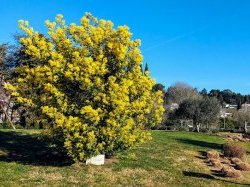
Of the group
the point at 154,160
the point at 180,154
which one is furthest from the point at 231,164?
the point at 154,160

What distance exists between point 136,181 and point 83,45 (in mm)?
8459

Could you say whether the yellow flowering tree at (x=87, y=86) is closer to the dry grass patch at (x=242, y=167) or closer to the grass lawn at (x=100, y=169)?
the grass lawn at (x=100, y=169)

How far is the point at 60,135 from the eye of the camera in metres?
24.8

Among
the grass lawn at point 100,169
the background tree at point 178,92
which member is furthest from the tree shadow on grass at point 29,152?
the background tree at point 178,92

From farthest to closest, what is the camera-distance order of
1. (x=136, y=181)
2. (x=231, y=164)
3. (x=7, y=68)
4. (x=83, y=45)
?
1. (x=7, y=68)
2. (x=231, y=164)
3. (x=83, y=45)
4. (x=136, y=181)

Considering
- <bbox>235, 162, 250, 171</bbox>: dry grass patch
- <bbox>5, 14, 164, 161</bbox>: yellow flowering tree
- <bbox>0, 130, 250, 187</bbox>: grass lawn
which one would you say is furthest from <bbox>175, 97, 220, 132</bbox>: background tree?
<bbox>5, 14, 164, 161</bbox>: yellow flowering tree

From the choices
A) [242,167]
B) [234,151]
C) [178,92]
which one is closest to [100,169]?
[242,167]

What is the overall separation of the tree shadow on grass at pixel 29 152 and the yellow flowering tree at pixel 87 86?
2.10 metres

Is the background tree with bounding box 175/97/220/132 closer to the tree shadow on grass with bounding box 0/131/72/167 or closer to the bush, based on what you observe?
the bush

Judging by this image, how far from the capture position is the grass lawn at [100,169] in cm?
2277

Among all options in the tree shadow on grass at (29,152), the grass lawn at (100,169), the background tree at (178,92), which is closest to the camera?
the grass lawn at (100,169)

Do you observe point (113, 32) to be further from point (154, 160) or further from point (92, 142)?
point (154, 160)

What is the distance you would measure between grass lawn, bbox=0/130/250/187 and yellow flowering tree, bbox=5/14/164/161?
57.7 inches

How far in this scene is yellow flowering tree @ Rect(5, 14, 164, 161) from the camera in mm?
24266
